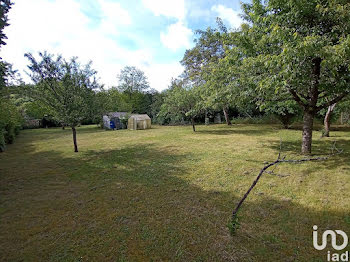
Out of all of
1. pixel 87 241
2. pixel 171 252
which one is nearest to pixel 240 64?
pixel 171 252

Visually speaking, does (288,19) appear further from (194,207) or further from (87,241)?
(87,241)

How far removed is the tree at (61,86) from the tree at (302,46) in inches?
277

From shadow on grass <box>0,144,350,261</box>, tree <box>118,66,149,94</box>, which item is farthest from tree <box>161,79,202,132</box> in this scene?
tree <box>118,66,149,94</box>

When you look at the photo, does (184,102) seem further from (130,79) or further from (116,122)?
(130,79)

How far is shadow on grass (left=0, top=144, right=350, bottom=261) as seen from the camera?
96.3 inches

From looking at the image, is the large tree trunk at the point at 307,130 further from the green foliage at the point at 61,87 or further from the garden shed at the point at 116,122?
the garden shed at the point at 116,122

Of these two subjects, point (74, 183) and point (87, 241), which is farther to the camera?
point (74, 183)

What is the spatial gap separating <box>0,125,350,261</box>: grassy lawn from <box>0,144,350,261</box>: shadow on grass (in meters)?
0.02

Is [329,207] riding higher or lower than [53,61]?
lower

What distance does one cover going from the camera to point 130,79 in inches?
1304

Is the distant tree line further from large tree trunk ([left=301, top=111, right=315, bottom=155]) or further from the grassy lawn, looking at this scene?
the grassy lawn

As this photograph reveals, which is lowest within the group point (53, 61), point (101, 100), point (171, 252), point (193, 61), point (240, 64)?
point (171, 252)

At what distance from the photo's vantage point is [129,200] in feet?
12.8

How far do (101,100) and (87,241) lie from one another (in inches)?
330
